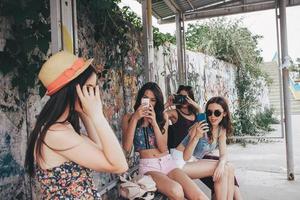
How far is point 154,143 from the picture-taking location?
348 centimetres

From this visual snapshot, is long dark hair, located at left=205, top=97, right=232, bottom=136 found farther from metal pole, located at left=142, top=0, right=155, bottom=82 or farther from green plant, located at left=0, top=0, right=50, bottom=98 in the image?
green plant, located at left=0, top=0, right=50, bottom=98

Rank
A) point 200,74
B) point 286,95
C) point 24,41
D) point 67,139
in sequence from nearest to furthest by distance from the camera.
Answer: point 67,139, point 24,41, point 286,95, point 200,74

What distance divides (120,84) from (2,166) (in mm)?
2326

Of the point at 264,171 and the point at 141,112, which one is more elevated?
the point at 141,112

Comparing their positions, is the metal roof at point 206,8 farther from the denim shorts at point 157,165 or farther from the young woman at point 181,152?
the denim shorts at point 157,165

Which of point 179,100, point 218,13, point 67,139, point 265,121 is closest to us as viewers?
point 67,139

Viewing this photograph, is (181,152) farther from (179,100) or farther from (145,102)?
(179,100)

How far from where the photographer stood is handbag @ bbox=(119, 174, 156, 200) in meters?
3.04

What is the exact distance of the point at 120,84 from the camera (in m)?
4.60

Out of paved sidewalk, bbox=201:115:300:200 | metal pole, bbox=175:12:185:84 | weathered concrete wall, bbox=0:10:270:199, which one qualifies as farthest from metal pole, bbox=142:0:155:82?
metal pole, bbox=175:12:185:84

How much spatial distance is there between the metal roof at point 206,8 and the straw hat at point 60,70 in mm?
5017

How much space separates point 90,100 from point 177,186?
5.62 feet

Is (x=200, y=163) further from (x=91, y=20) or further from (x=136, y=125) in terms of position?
(x=91, y=20)

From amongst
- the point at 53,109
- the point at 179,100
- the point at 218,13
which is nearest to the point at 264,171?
the point at 179,100
